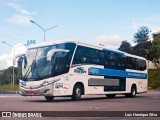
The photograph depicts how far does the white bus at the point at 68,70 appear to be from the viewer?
17.9 m

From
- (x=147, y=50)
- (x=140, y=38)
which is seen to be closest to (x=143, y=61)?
(x=147, y=50)

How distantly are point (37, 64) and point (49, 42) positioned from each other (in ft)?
5.29

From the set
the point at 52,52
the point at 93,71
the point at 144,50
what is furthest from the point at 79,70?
the point at 144,50

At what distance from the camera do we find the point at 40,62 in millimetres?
18094

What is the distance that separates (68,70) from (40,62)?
1.69 m

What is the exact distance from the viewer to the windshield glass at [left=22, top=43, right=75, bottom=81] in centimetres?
1789

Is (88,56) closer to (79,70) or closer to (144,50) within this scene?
(79,70)

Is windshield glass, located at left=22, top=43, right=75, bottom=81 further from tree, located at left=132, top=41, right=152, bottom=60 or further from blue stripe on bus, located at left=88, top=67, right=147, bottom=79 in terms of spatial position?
tree, located at left=132, top=41, right=152, bottom=60

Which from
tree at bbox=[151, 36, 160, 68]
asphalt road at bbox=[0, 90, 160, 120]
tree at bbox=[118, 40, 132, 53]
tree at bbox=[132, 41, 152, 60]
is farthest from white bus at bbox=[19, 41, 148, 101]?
tree at bbox=[118, 40, 132, 53]

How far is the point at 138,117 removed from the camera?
33.0 ft

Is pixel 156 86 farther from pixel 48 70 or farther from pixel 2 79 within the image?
pixel 2 79

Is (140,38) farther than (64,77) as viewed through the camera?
Yes

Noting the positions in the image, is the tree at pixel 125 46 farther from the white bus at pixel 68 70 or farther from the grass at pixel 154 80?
the white bus at pixel 68 70

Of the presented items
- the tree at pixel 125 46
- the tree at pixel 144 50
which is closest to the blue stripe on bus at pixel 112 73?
the tree at pixel 144 50
